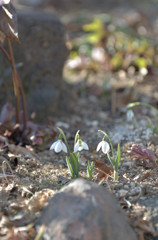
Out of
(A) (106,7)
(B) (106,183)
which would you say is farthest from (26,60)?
(A) (106,7)

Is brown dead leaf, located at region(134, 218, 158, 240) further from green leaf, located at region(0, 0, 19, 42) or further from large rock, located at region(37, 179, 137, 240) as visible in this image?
green leaf, located at region(0, 0, 19, 42)

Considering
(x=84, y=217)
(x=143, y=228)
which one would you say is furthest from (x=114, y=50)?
(x=84, y=217)

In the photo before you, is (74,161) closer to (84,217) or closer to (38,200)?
(38,200)

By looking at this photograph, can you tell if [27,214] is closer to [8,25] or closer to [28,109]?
[8,25]

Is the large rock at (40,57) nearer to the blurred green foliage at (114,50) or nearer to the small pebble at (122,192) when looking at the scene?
the blurred green foliage at (114,50)

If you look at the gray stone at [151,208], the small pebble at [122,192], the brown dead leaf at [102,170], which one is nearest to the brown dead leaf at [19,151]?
the brown dead leaf at [102,170]

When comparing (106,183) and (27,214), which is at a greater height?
A: (27,214)
